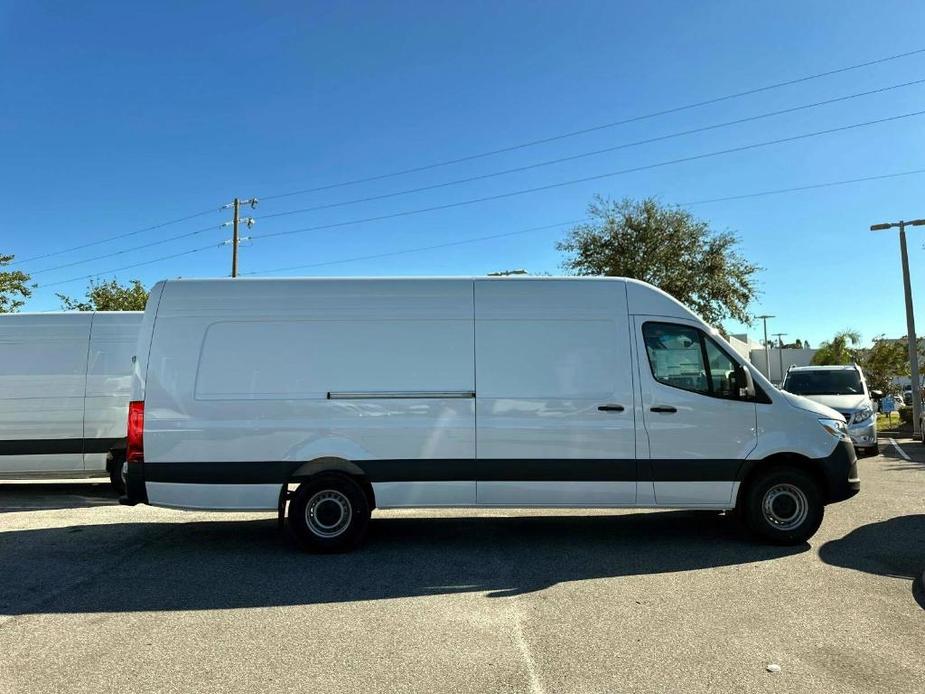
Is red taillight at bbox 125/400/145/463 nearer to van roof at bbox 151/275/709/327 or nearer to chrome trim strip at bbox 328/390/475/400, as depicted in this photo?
van roof at bbox 151/275/709/327

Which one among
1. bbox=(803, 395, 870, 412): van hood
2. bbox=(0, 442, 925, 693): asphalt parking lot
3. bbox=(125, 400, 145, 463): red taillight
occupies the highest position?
bbox=(803, 395, 870, 412): van hood

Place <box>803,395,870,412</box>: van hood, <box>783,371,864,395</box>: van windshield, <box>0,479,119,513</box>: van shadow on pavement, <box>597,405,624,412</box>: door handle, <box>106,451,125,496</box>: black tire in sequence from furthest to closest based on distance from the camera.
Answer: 1. <box>783,371,864,395</box>: van windshield
2. <box>803,395,870,412</box>: van hood
3. <box>106,451,125,496</box>: black tire
4. <box>0,479,119,513</box>: van shadow on pavement
5. <box>597,405,624,412</box>: door handle

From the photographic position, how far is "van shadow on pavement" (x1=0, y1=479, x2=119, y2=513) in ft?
32.0

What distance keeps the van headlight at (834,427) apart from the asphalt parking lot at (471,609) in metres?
1.09

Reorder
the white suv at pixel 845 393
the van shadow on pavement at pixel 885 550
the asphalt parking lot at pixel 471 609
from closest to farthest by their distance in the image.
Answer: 1. the asphalt parking lot at pixel 471 609
2. the van shadow on pavement at pixel 885 550
3. the white suv at pixel 845 393

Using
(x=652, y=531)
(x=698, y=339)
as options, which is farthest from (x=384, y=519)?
(x=698, y=339)

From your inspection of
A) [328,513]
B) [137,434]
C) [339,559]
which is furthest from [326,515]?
[137,434]

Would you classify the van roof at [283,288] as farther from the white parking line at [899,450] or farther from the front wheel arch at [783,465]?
the white parking line at [899,450]

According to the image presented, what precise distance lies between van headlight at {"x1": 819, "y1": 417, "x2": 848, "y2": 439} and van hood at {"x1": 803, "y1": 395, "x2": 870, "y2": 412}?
7277mm

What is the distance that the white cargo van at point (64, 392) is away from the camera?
10.0 meters

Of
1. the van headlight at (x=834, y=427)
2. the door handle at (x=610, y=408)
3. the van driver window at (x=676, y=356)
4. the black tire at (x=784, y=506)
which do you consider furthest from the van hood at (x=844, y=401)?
the door handle at (x=610, y=408)

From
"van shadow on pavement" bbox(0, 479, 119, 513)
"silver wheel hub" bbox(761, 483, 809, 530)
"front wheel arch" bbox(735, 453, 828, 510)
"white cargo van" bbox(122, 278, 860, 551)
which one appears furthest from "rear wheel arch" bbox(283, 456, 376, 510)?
"van shadow on pavement" bbox(0, 479, 119, 513)

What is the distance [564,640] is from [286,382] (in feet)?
11.8

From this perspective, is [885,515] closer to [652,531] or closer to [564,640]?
[652,531]
